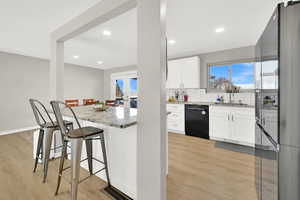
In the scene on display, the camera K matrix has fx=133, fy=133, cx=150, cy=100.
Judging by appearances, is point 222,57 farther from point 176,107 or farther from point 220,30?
point 176,107

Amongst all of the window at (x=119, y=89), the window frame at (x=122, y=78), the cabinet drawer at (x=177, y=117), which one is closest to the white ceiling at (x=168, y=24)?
the cabinet drawer at (x=177, y=117)

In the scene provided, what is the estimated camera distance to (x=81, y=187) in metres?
1.70

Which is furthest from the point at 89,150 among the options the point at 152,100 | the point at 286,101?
the point at 286,101

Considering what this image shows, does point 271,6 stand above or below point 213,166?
above

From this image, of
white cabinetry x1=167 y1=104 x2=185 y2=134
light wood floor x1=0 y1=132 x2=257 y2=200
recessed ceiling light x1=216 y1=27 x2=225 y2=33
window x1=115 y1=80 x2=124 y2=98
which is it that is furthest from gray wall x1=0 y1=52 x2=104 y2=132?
recessed ceiling light x1=216 y1=27 x2=225 y2=33

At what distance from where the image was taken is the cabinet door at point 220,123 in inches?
124

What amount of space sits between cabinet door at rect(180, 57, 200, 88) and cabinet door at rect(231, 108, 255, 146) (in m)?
1.29

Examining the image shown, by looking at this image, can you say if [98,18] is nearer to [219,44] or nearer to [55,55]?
[55,55]

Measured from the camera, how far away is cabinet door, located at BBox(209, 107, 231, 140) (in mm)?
3156

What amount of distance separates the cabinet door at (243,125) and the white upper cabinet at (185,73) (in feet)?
Result: 4.22

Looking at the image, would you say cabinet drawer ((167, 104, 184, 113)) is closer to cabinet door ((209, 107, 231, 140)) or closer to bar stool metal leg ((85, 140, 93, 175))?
cabinet door ((209, 107, 231, 140))

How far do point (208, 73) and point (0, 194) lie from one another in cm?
468

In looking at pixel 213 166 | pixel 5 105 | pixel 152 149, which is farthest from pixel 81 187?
pixel 5 105

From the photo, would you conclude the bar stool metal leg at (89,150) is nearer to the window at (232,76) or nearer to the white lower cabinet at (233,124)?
the white lower cabinet at (233,124)
